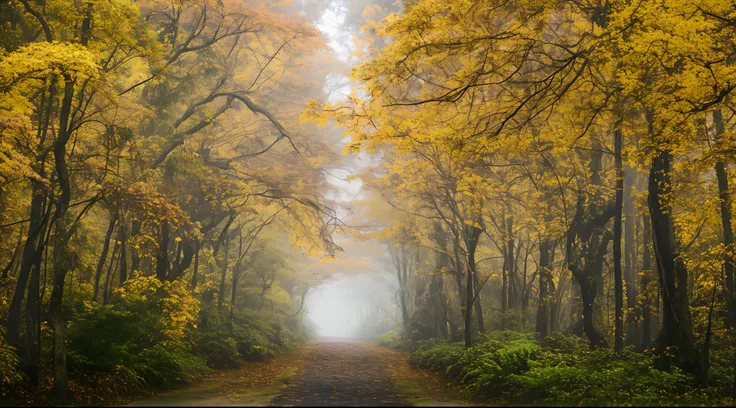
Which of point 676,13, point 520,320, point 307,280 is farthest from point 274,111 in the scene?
point 307,280

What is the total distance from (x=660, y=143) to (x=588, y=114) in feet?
5.21

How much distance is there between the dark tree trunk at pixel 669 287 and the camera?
346 inches

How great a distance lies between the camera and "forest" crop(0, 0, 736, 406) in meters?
7.50

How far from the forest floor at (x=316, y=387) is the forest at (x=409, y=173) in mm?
202

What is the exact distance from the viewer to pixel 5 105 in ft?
25.7

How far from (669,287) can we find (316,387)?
7577 mm

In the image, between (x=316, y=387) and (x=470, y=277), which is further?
(x=470, y=277)

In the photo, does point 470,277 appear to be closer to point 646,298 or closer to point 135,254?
point 646,298

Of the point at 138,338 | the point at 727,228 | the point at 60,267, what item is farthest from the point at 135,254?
the point at 727,228

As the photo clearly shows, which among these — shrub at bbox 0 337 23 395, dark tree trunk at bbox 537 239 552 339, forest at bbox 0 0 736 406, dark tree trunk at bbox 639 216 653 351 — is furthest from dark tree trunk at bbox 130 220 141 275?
dark tree trunk at bbox 639 216 653 351

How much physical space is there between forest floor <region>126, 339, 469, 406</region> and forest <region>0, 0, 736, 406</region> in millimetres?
202

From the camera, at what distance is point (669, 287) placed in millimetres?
9102

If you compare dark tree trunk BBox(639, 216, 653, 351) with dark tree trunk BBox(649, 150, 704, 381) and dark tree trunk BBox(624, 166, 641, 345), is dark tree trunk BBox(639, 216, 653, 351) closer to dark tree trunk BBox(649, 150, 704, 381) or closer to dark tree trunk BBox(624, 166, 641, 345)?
dark tree trunk BBox(624, 166, 641, 345)

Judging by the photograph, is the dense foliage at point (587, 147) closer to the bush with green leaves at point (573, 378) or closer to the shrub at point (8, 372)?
the bush with green leaves at point (573, 378)
